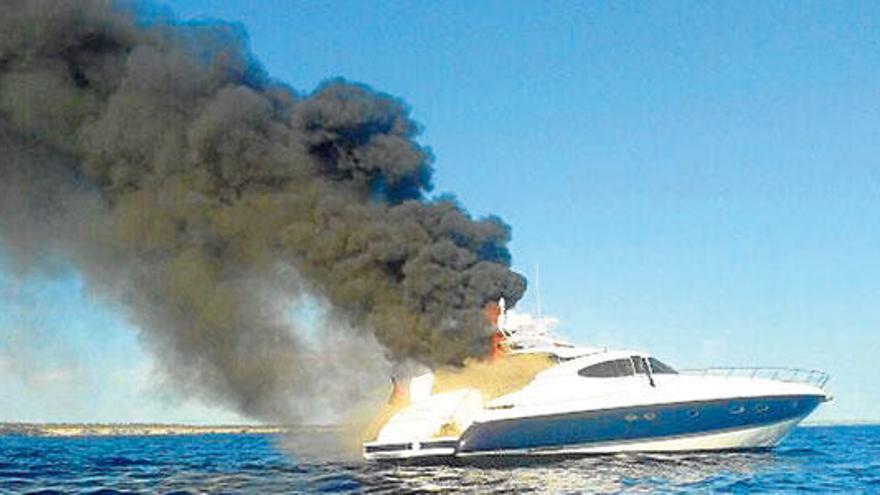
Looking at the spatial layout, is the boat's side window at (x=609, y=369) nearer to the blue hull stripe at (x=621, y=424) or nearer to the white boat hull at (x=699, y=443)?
the blue hull stripe at (x=621, y=424)

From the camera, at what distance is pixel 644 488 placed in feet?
80.7

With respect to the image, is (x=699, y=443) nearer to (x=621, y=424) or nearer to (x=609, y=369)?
(x=621, y=424)

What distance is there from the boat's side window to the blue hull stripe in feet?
5.00

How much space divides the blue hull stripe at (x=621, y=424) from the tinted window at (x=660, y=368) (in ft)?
6.23

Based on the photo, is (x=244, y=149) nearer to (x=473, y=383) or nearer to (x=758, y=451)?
(x=473, y=383)

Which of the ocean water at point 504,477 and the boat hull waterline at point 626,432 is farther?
the boat hull waterline at point 626,432

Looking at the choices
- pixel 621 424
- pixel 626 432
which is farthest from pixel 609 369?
pixel 626 432

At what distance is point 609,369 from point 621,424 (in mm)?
2090

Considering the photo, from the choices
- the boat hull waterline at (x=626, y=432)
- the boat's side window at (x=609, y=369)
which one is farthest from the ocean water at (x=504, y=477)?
the boat's side window at (x=609, y=369)

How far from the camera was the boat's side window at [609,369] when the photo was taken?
33.6 metres

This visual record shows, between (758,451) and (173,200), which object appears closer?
(758,451)

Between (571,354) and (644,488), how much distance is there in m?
10.8

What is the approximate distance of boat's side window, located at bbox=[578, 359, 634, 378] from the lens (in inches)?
1324

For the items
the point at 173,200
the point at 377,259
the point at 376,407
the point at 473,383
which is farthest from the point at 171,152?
the point at 473,383
